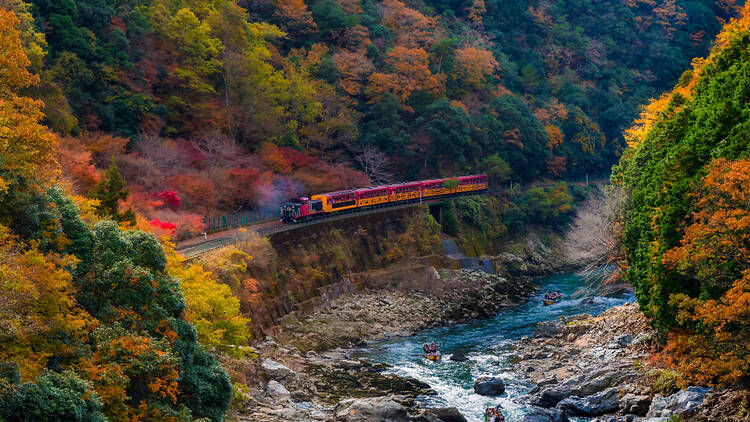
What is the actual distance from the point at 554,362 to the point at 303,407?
1278cm

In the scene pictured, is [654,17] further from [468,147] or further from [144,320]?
[144,320]

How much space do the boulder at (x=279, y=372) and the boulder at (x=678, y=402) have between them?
15223 mm

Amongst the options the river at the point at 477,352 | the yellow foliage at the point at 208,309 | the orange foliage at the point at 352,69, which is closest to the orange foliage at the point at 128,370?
the yellow foliage at the point at 208,309

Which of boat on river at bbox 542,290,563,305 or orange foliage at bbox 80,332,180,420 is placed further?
boat on river at bbox 542,290,563,305

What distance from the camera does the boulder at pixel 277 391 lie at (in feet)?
92.2

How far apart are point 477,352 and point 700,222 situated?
54.1 ft

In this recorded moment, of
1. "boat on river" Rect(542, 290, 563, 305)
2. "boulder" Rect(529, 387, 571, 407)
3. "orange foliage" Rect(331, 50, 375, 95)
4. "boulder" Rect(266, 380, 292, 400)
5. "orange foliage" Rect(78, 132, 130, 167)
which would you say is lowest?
"boat on river" Rect(542, 290, 563, 305)

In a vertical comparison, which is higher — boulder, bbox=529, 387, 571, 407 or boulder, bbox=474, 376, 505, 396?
boulder, bbox=529, 387, 571, 407

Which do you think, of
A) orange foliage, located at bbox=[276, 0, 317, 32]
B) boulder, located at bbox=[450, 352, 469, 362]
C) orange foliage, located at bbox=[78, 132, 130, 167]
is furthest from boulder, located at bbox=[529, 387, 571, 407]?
orange foliage, located at bbox=[276, 0, 317, 32]

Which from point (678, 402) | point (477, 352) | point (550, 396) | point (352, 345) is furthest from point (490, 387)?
point (352, 345)

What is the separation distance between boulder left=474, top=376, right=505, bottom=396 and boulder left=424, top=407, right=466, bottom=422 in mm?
3477

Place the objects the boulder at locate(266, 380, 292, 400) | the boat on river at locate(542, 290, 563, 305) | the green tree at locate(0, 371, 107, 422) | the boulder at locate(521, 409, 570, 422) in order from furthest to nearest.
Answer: the boat on river at locate(542, 290, 563, 305) < the boulder at locate(266, 380, 292, 400) < the boulder at locate(521, 409, 570, 422) < the green tree at locate(0, 371, 107, 422)

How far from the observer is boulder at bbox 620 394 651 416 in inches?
955

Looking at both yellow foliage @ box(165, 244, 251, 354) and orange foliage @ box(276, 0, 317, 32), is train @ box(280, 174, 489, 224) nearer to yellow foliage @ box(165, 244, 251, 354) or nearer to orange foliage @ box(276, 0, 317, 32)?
yellow foliage @ box(165, 244, 251, 354)
